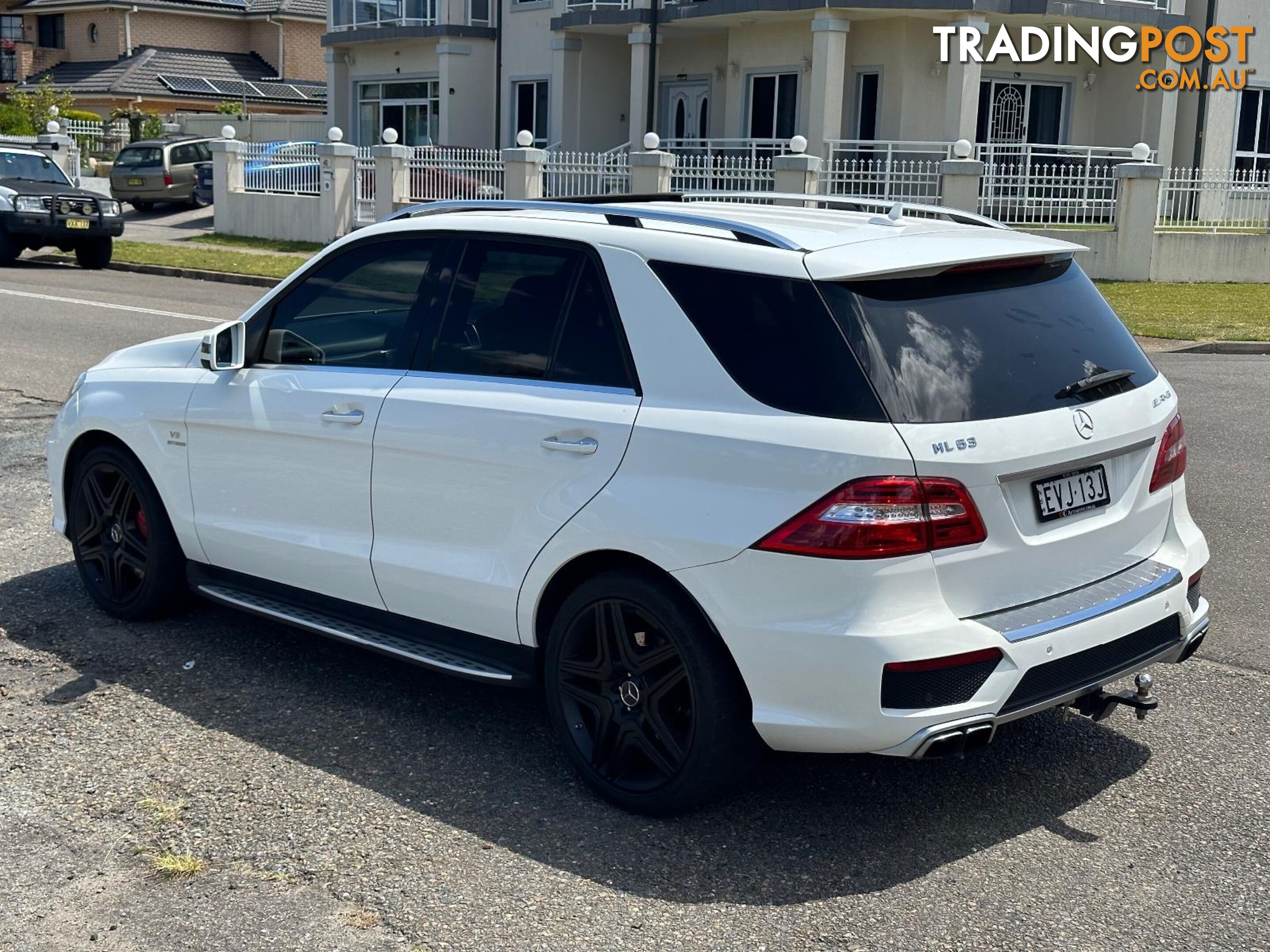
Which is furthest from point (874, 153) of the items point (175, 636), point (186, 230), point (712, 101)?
point (175, 636)

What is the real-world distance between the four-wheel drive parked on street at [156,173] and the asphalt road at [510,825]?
3094 cm

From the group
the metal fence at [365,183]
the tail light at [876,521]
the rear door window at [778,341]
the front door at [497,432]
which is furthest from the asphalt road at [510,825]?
the metal fence at [365,183]

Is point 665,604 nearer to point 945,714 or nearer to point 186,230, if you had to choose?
point 945,714

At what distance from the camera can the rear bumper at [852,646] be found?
3758mm

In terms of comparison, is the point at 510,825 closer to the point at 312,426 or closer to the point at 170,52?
the point at 312,426

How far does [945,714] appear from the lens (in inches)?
150

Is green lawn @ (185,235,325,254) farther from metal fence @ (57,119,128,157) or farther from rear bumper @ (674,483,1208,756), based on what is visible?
rear bumper @ (674,483,1208,756)

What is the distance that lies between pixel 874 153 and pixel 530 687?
28.2 metres

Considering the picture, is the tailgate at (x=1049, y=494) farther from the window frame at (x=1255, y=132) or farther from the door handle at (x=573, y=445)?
the window frame at (x=1255, y=132)

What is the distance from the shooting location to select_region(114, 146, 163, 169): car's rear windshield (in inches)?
1367

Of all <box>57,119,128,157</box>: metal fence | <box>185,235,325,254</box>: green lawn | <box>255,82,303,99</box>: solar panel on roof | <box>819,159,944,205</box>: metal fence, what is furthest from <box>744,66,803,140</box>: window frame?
<box>255,82,303,99</box>: solar panel on roof

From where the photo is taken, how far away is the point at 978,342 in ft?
13.4

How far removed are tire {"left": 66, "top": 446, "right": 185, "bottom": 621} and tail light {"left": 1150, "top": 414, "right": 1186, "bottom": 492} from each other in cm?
350

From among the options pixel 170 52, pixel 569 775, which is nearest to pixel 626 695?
pixel 569 775
